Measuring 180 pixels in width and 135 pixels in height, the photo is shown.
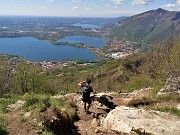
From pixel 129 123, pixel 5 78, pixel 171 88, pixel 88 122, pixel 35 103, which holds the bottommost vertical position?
pixel 5 78

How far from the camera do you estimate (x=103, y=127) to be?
1767cm

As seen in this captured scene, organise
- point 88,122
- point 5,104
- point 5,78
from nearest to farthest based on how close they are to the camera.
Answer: point 5,104, point 88,122, point 5,78

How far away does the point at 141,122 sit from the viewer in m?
16.6

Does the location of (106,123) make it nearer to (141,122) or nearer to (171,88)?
(141,122)

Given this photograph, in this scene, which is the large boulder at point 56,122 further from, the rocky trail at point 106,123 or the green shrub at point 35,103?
the green shrub at point 35,103

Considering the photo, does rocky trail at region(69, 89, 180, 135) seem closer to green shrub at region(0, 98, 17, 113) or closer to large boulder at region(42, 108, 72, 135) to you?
large boulder at region(42, 108, 72, 135)

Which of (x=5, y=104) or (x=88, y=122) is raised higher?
(x=5, y=104)

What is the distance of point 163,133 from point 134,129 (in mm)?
1538

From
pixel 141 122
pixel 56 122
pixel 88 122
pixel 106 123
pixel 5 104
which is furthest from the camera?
pixel 88 122

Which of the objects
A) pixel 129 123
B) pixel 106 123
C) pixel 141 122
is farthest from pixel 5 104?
pixel 141 122

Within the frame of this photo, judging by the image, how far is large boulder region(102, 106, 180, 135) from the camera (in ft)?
51.9

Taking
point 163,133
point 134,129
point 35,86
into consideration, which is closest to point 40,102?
point 134,129

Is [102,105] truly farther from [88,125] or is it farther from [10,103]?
[10,103]

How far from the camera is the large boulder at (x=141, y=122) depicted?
51.9 ft
